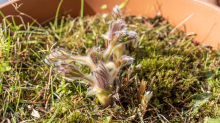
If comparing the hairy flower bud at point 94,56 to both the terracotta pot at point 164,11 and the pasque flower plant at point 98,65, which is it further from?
the terracotta pot at point 164,11

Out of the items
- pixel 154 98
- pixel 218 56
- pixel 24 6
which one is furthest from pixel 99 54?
pixel 218 56

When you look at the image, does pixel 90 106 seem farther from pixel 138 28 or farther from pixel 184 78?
pixel 138 28

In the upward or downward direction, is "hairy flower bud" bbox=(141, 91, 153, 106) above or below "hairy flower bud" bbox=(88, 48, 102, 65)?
below

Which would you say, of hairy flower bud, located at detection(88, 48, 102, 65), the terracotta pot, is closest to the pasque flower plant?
hairy flower bud, located at detection(88, 48, 102, 65)

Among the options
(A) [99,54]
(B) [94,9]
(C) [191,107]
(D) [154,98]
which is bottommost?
(C) [191,107]

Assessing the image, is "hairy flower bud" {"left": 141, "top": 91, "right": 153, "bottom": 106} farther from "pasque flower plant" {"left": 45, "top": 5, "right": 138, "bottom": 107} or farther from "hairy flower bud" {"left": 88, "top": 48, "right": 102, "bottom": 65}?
"hairy flower bud" {"left": 88, "top": 48, "right": 102, "bottom": 65}

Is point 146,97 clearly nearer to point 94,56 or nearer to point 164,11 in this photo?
point 94,56

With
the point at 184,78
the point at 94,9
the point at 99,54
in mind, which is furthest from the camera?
Answer: the point at 94,9

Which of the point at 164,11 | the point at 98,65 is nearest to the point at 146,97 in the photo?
the point at 98,65
